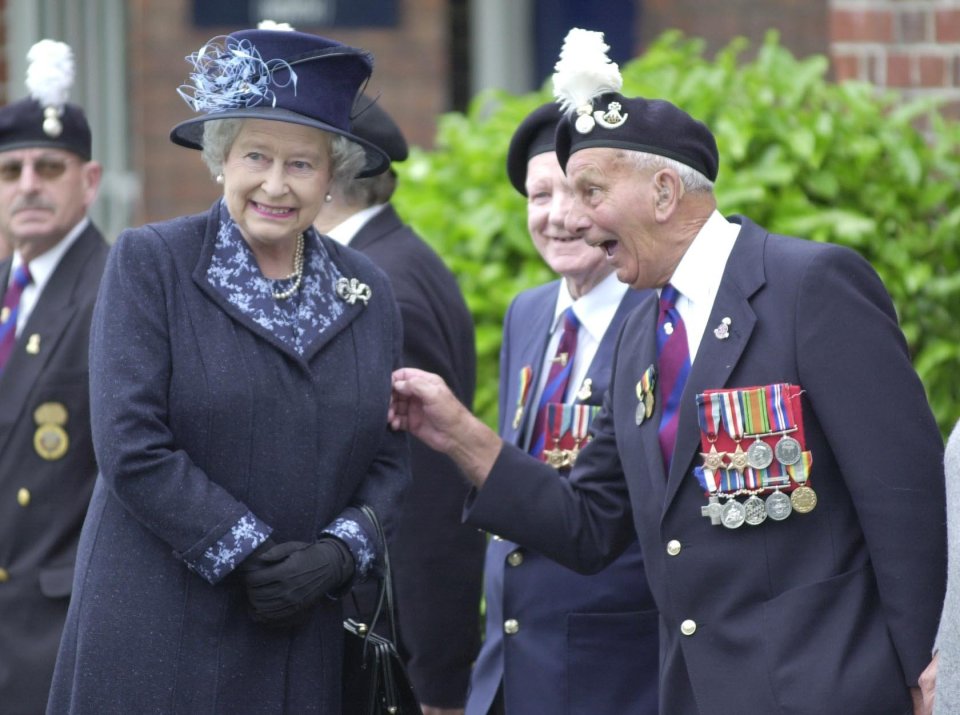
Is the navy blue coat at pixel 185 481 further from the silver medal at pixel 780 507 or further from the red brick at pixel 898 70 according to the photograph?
the red brick at pixel 898 70

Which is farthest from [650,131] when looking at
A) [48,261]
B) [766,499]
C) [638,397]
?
[48,261]

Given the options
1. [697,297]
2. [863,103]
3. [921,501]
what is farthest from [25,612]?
[863,103]

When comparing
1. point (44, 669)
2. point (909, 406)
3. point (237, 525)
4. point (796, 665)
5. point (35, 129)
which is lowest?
point (44, 669)

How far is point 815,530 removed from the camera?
10.7 ft

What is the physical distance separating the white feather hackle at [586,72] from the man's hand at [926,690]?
130 centimetres

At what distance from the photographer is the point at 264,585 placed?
3.30m

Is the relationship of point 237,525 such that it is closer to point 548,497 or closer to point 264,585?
point 264,585

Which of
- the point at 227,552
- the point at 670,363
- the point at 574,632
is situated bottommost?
the point at 574,632

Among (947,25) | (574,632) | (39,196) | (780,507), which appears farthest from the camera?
(947,25)

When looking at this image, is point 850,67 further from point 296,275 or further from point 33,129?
point 296,275

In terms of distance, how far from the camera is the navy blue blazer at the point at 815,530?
10.5 ft

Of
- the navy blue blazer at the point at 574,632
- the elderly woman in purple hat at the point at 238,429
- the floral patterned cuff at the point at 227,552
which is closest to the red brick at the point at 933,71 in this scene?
the navy blue blazer at the point at 574,632

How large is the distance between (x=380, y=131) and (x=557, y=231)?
657mm

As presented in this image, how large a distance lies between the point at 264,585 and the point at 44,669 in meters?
1.33
